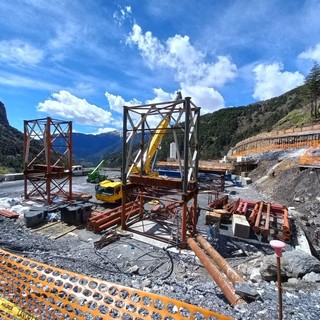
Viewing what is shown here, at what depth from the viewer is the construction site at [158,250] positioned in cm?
473

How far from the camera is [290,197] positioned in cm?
2102

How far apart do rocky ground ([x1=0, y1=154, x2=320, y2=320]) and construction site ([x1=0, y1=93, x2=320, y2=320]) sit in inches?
1.6

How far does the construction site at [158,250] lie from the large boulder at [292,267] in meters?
0.03

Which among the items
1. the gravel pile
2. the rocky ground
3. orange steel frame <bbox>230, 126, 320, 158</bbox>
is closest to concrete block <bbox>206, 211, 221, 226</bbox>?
the rocky ground

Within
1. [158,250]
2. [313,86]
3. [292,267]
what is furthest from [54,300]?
[313,86]

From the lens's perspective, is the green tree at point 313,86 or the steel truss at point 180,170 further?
the green tree at point 313,86

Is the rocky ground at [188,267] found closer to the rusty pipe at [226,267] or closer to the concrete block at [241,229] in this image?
the rusty pipe at [226,267]

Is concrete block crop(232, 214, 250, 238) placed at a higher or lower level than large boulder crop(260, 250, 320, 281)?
lower

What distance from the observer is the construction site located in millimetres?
4732

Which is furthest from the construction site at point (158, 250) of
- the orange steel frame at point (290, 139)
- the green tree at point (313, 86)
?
the green tree at point (313, 86)

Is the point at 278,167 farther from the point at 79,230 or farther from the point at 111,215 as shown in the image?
the point at 79,230

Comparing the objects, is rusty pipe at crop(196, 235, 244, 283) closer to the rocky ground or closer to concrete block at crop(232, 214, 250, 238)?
the rocky ground

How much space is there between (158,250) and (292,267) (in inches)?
220

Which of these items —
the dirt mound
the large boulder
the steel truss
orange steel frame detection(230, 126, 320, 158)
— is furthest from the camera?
orange steel frame detection(230, 126, 320, 158)
